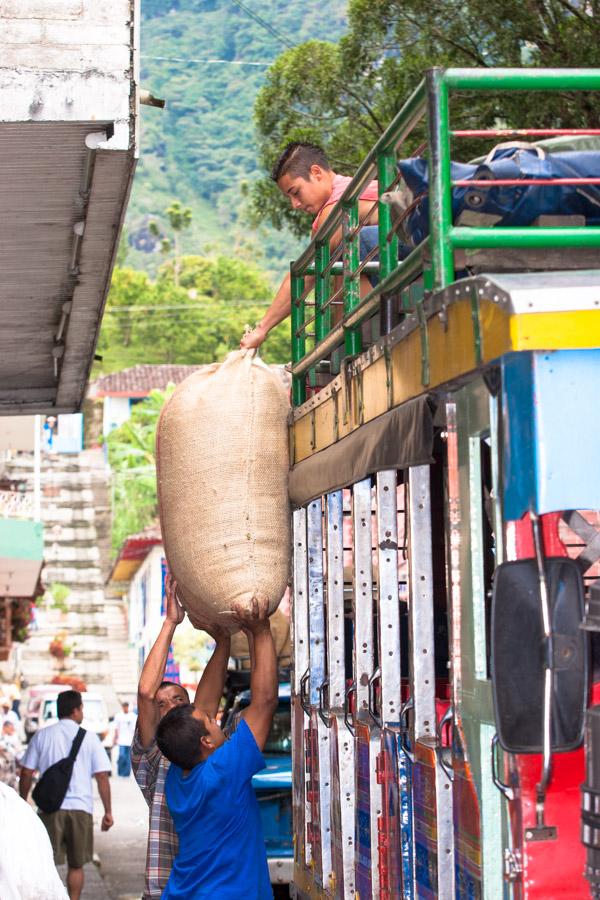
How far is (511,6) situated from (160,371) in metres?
59.3

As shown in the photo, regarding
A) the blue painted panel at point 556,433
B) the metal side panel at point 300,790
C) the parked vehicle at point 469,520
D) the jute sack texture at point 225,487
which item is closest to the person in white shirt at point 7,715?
the metal side panel at point 300,790

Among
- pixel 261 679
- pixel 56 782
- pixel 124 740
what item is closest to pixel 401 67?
pixel 56 782

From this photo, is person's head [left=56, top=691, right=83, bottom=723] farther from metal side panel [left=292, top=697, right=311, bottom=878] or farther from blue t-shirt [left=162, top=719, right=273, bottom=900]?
blue t-shirt [left=162, top=719, right=273, bottom=900]

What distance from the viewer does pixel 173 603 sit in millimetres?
6691

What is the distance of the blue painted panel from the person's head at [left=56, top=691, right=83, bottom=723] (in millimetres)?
7862

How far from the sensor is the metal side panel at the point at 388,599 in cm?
453

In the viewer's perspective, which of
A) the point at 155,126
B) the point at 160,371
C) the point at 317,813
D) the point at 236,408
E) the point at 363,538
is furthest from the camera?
the point at 155,126

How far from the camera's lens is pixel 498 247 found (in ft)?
12.7

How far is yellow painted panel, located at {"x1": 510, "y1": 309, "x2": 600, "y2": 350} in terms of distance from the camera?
337cm

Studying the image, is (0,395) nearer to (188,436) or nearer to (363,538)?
(188,436)

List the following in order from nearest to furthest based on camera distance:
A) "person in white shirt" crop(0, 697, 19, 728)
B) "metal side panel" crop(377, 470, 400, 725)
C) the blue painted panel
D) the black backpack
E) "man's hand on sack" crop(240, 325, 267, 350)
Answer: the blue painted panel, "metal side panel" crop(377, 470, 400, 725), "man's hand on sack" crop(240, 325, 267, 350), the black backpack, "person in white shirt" crop(0, 697, 19, 728)

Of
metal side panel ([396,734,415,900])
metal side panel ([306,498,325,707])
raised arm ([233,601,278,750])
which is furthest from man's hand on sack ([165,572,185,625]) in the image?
metal side panel ([396,734,415,900])

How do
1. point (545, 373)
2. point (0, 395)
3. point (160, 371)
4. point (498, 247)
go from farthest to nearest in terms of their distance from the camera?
point (160, 371) → point (0, 395) → point (498, 247) → point (545, 373)

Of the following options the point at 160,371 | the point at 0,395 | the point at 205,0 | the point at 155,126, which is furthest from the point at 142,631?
the point at 205,0
